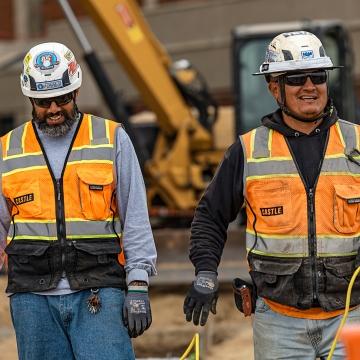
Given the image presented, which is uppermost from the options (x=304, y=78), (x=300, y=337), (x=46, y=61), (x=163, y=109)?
(x=46, y=61)

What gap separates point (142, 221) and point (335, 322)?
89 centimetres

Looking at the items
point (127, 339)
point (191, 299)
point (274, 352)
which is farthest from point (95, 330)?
point (274, 352)

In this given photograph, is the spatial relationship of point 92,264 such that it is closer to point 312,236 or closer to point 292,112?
point 312,236

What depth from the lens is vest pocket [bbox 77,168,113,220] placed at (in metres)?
4.20

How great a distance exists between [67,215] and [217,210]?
24.8 inches

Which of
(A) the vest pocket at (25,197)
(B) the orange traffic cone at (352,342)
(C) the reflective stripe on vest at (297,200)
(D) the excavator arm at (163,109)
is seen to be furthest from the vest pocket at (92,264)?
(D) the excavator arm at (163,109)

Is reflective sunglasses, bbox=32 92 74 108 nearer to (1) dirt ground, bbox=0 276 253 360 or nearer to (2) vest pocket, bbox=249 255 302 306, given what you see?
(2) vest pocket, bbox=249 255 302 306

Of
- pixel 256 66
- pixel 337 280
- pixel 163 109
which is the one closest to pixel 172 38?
pixel 163 109

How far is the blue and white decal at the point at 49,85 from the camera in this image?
4277 millimetres

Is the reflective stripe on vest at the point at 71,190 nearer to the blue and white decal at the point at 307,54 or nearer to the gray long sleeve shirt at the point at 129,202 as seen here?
the gray long sleeve shirt at the point at 129,202

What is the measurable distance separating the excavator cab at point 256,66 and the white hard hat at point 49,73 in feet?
24.5

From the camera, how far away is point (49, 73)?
4305mm

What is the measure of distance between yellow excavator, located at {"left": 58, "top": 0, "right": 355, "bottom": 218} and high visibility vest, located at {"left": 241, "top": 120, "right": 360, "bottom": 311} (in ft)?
25.5

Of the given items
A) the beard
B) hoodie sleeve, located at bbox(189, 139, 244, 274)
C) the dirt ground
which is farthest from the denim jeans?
the dirt ground
